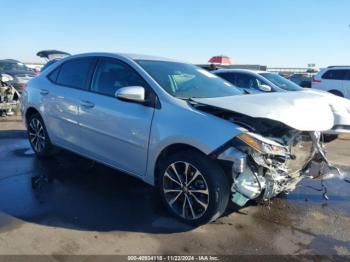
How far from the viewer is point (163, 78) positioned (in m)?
4.50

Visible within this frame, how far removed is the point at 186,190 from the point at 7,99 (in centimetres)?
833

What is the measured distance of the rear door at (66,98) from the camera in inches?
203

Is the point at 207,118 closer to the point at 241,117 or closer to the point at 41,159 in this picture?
the point at 241,117

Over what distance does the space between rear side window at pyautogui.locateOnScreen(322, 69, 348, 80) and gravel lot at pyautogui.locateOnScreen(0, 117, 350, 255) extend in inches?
445

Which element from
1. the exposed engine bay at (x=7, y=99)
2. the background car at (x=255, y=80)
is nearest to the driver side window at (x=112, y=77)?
the background car at (x=255, y=80)

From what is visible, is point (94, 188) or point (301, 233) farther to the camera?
point (94, 188)

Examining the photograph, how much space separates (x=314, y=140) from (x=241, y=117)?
2.90 feet

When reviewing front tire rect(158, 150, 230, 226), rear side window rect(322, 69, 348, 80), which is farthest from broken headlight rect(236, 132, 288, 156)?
rear side window rect(322, 69, 348, 80)

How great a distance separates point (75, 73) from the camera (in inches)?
212

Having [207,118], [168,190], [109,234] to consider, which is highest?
[207,118]

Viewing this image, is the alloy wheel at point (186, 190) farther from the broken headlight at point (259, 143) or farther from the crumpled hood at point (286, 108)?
the crumpled hood at point (286, 108)

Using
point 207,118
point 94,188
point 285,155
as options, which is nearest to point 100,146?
point 94,188

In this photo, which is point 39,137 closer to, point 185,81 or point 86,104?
point 86,104

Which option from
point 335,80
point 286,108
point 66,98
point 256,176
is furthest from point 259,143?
point 335,80
